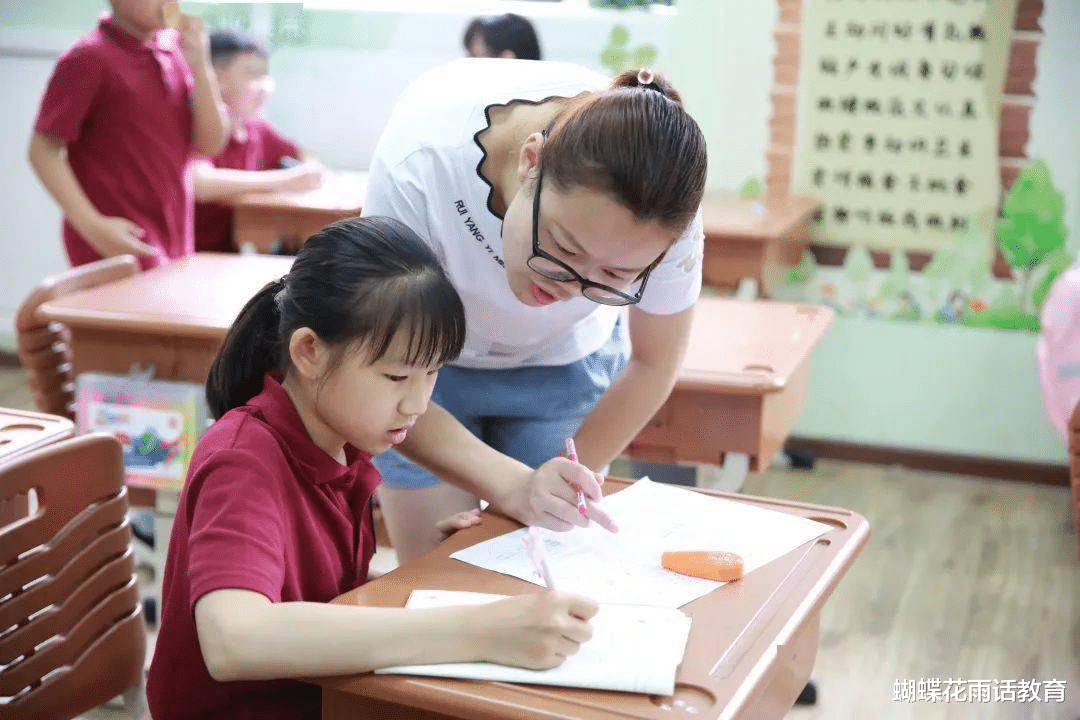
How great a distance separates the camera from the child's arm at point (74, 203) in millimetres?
3080

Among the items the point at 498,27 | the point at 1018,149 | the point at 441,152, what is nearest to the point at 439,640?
the point at 441,152

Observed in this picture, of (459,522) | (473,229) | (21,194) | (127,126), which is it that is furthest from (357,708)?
(21,194)

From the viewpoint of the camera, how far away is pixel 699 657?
1111 millimetres

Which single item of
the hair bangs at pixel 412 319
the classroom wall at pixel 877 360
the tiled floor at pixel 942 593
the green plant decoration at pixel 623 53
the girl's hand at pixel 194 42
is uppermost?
the girl's hand at pixel 194 42

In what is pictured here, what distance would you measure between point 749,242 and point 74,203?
174 cm

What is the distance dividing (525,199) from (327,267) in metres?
0.21

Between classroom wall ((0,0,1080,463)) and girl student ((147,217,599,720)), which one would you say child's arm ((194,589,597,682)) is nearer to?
girl student ((147,217,599,720))

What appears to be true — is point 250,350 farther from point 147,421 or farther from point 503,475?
point 147,421

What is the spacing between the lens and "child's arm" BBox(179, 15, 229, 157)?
3252 mm

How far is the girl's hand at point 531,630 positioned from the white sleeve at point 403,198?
20.0 inches

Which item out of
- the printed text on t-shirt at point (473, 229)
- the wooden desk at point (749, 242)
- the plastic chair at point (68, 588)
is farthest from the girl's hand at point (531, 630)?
the wooden desk at point (749, 242)

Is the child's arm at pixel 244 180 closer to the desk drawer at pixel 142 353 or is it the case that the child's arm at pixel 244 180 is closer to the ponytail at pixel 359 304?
the desk drawer at pixel 142 353

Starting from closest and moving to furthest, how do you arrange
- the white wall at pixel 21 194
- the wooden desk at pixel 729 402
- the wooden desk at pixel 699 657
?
the wooden desk at pixel 699 657
the wooden desk at pixel 729 402
the white wall at pixel 21 194

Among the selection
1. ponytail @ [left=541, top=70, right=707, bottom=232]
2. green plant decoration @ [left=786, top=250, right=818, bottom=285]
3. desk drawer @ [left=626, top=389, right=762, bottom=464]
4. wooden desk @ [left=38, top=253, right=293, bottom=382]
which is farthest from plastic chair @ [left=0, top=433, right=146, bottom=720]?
green plant decoration @ [left=786, top=250, right=818, bottom=285]
